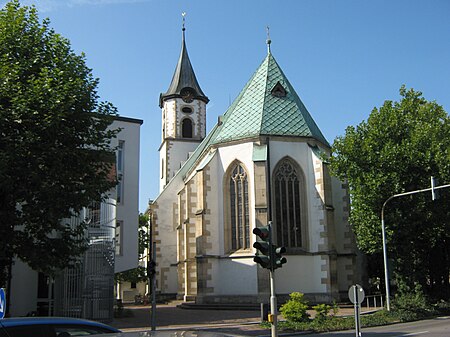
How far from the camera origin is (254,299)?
28125mm

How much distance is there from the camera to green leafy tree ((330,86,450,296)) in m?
23.4

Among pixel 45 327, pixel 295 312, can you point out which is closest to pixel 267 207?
pixel 295 312

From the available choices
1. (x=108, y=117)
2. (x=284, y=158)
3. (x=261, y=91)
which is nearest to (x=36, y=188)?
(x=108, y=117)

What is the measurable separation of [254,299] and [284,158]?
27.1 feet

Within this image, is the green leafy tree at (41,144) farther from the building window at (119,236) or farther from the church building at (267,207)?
the church building at (267,207)

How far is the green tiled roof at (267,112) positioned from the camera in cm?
3092

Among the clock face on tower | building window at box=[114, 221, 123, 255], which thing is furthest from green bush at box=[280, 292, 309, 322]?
the clock face on tower

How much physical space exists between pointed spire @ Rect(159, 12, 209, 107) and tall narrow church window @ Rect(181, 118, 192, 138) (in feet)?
8.47

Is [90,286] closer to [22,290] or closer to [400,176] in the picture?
[22,290]

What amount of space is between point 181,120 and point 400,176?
30571mm

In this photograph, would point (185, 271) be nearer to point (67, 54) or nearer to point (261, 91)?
point (261, 91)

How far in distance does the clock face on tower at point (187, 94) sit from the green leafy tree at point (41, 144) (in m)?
35.3

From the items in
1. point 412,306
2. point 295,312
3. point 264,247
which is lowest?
point 412,306

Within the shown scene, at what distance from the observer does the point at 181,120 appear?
168 feet
